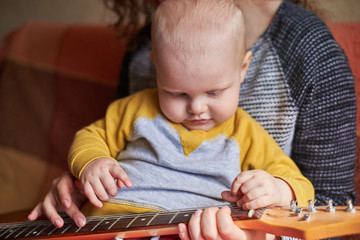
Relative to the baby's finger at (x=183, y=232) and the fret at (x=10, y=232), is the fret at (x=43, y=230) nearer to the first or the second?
the fret at (x=10, y=232)

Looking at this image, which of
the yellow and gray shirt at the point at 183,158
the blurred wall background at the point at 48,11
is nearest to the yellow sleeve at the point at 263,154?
the yellow and gray shirt at the point at 183,158

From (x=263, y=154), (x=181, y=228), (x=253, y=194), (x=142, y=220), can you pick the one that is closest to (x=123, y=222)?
(x=142, y=220)

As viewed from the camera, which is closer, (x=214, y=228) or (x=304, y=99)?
(x=214, y=228)

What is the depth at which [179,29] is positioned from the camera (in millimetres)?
880

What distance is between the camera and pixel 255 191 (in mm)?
750

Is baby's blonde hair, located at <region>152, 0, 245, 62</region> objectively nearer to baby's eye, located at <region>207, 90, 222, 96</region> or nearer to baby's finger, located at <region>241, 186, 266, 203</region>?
baby's eye, located at <region>207, 90, 222, 96</region>

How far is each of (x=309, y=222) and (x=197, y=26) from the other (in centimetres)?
45

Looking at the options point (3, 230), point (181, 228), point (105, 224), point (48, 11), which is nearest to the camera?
point (181, 228)

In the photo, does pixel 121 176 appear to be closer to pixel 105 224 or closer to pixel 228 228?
pixel 105 224

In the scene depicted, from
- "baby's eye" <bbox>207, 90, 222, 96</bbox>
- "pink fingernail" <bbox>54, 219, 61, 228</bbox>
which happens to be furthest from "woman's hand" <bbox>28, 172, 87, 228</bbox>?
"baby's eye" <bbox>207, 90, 222, 96</bbox>

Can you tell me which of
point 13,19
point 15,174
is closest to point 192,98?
point 15,174

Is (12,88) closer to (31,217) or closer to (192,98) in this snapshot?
(31,217)

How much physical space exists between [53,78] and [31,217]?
772 mm

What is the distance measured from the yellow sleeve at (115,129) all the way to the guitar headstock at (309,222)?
1.38ft
